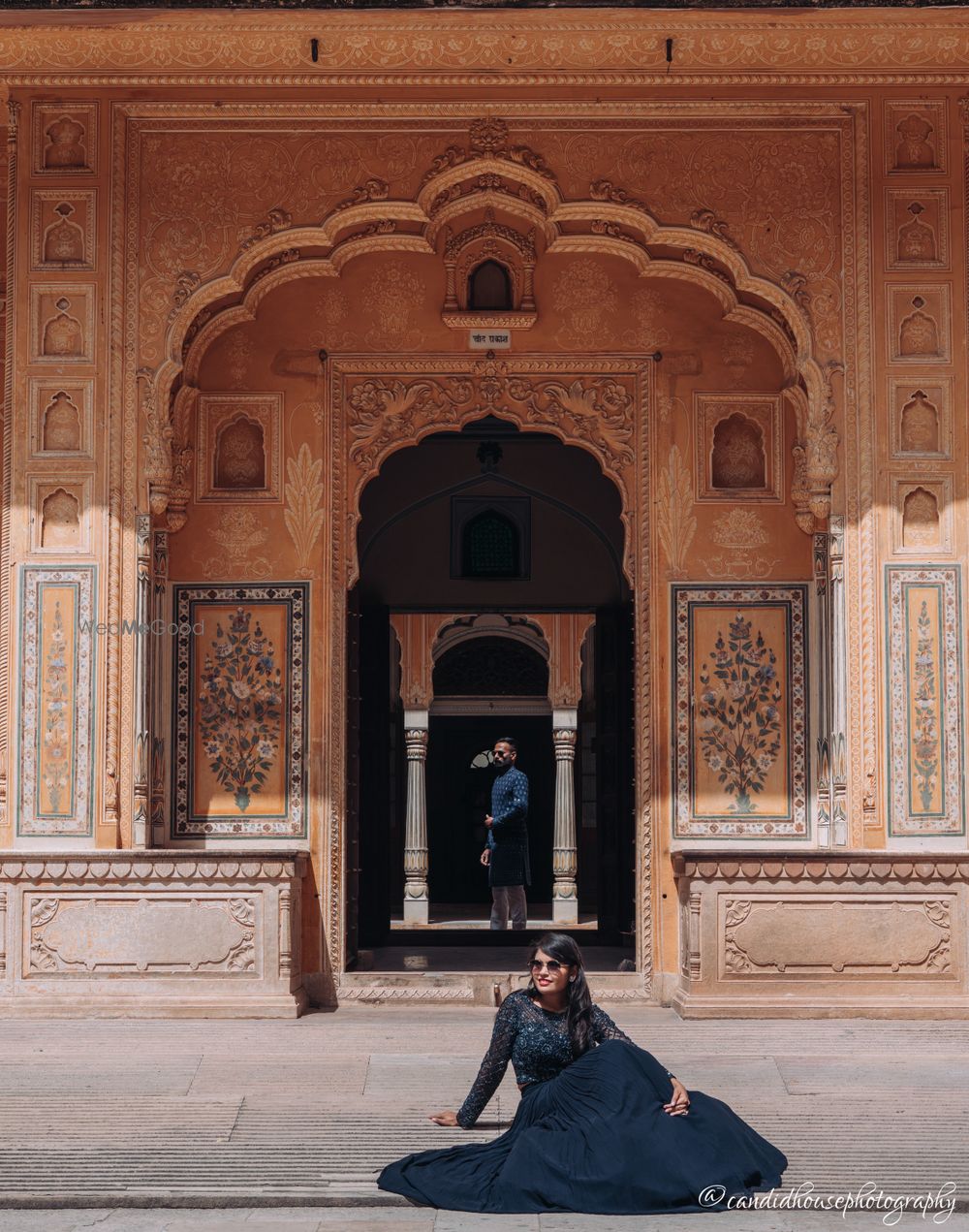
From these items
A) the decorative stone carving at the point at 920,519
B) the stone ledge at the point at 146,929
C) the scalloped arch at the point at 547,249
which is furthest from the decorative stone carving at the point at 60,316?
the decorative stone carving at the point at 920,519

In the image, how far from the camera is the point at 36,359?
9.29 m

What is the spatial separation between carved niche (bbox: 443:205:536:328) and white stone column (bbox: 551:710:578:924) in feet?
23.5

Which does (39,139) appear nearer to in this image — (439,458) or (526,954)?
(439,458)

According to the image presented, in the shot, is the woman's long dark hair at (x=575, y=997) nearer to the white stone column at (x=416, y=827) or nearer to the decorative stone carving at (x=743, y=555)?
the decorative stone carving at (x=743, y=555)

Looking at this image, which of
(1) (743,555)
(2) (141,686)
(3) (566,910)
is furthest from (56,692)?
(3) (566,910)

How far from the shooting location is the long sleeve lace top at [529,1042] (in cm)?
616

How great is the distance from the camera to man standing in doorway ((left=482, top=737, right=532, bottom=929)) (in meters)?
12.3

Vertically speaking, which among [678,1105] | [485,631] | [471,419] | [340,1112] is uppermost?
[471,419]

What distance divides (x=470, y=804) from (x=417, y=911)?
2229mm

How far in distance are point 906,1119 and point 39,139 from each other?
20.8ft

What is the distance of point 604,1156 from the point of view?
5.83 m

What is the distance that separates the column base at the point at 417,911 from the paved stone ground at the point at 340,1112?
7.24m

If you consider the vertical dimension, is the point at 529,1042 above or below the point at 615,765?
below

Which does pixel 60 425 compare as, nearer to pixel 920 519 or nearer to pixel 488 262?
pixel 488 262
